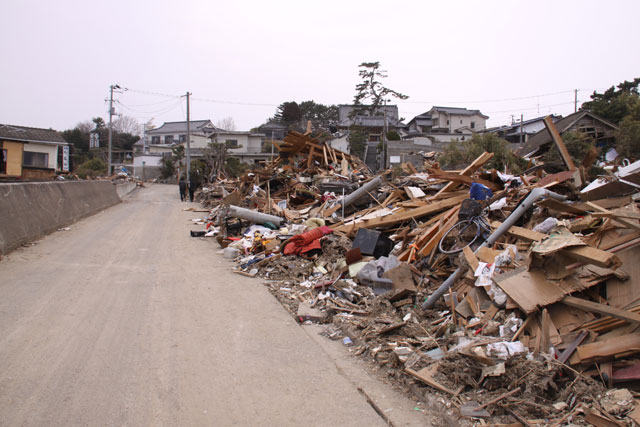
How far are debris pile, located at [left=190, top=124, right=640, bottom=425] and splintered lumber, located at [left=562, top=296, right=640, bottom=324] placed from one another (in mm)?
12

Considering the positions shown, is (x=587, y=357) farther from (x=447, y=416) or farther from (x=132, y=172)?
(x=132, y=172)

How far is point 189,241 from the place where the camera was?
41.4 ft

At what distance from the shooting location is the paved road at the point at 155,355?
139 inches

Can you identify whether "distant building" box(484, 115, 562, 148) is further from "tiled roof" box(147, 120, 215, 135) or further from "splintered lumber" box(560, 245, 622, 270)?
"tiled roof" box(147, 120, 215, 135)

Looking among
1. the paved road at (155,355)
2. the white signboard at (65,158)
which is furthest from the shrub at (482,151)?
the white signboard at (65,158)

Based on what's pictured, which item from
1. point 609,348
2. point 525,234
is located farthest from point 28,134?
point 609,348

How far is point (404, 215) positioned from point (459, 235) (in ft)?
7.40

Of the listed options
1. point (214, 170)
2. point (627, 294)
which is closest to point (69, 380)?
point (627, 294)

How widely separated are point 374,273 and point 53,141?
40.3 metres

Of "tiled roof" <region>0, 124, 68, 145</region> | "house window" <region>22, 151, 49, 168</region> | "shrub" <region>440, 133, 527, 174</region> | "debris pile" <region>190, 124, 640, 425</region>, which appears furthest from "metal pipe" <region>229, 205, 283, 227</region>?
"house window" <region>22, 151, 49, 168</region>

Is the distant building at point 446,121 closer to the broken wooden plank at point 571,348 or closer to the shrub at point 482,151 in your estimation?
the shrub at point 482,151

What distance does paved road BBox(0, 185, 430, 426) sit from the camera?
139 inches

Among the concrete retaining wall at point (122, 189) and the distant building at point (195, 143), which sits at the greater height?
the distant building at point (195, 143)

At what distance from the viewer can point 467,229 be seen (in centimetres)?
729
